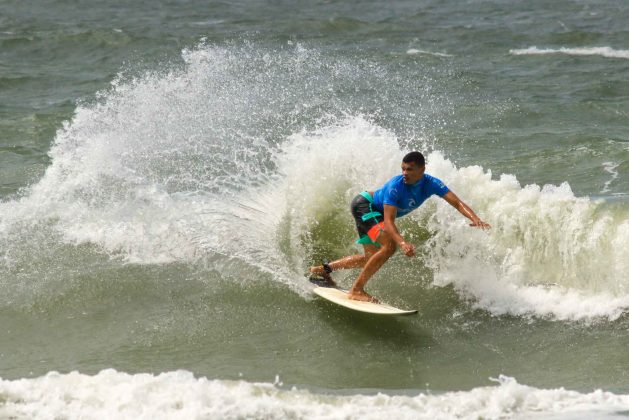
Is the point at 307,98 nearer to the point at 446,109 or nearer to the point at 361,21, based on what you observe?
the point at 446,109

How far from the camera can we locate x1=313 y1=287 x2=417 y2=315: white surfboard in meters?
7.79

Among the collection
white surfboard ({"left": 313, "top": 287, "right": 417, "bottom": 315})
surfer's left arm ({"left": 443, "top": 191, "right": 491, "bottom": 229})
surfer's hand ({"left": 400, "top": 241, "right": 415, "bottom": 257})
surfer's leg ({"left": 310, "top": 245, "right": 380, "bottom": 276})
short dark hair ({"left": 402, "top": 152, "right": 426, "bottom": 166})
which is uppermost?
short dark hair ({"left": 402, "top": 152, "right": 426, "bottom": 166})

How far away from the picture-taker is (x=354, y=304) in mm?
8055

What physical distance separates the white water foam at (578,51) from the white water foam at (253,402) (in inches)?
610

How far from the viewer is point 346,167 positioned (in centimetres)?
996

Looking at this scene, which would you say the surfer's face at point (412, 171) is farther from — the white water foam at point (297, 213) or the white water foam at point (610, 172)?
the white water foam at point (610, 172)

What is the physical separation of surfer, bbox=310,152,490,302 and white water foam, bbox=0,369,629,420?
1.67 m

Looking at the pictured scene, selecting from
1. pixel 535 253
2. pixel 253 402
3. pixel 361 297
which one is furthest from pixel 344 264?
pixel 253 402

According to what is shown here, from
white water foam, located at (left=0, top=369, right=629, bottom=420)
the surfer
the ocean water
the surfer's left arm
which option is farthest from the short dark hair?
white water foam, located at (left=0, top=369, right=629, bottom=420)

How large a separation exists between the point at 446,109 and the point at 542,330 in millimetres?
8561

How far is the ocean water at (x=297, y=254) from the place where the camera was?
674 centimetres

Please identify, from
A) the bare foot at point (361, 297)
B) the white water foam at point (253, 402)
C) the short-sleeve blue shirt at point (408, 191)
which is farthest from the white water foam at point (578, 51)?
the white water foam at point (253, 402)

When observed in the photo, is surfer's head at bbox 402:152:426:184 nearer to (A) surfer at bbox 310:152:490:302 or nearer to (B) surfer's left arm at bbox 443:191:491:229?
(A) surfer at bbox 310:152:490:302

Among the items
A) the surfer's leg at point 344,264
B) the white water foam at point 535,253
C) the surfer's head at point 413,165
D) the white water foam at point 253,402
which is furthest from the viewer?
the surfer's leg at point 344,264
